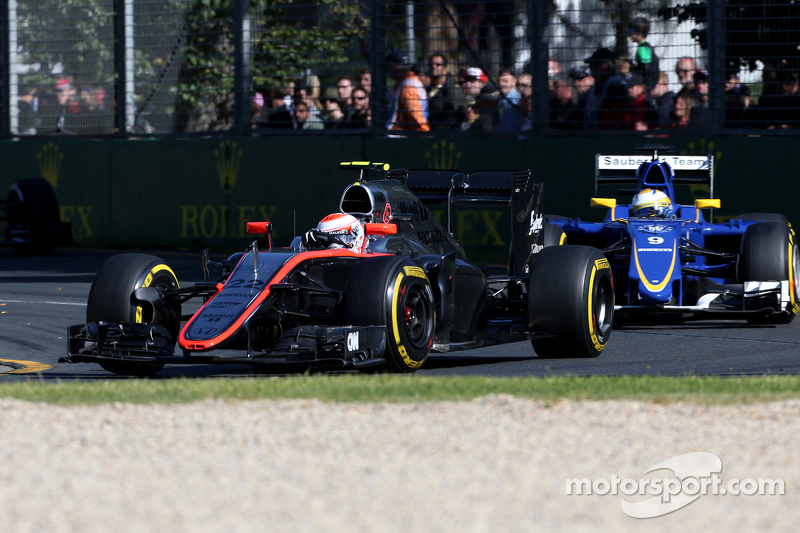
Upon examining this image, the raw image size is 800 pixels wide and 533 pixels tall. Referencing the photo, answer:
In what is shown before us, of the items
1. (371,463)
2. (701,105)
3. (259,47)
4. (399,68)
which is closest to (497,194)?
(371,463)

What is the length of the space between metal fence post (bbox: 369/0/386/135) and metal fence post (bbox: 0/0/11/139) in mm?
7031

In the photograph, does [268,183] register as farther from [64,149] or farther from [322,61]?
[64,149]

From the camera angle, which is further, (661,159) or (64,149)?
(64,149)

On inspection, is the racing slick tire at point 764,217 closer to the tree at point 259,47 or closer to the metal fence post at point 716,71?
the metal fence post at point 716,71

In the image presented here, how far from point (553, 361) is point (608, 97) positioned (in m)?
8.07

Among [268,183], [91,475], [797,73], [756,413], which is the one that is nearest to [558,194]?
[797,73]

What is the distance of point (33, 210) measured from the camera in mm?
17422

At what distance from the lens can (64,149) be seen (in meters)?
20.2

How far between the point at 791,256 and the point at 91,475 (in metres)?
7.44

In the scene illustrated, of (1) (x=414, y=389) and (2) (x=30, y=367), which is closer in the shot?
(1) (x=414, y=389)

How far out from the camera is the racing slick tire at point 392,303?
7.42 meters

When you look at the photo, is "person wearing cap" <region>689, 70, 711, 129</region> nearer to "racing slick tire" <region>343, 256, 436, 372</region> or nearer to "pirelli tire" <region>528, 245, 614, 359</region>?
"pirelli tire" <region>528, 245, 614, 359</region>

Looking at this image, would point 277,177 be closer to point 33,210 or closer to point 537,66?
point 33,210

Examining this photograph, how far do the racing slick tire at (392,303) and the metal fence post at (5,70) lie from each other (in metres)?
15.0
